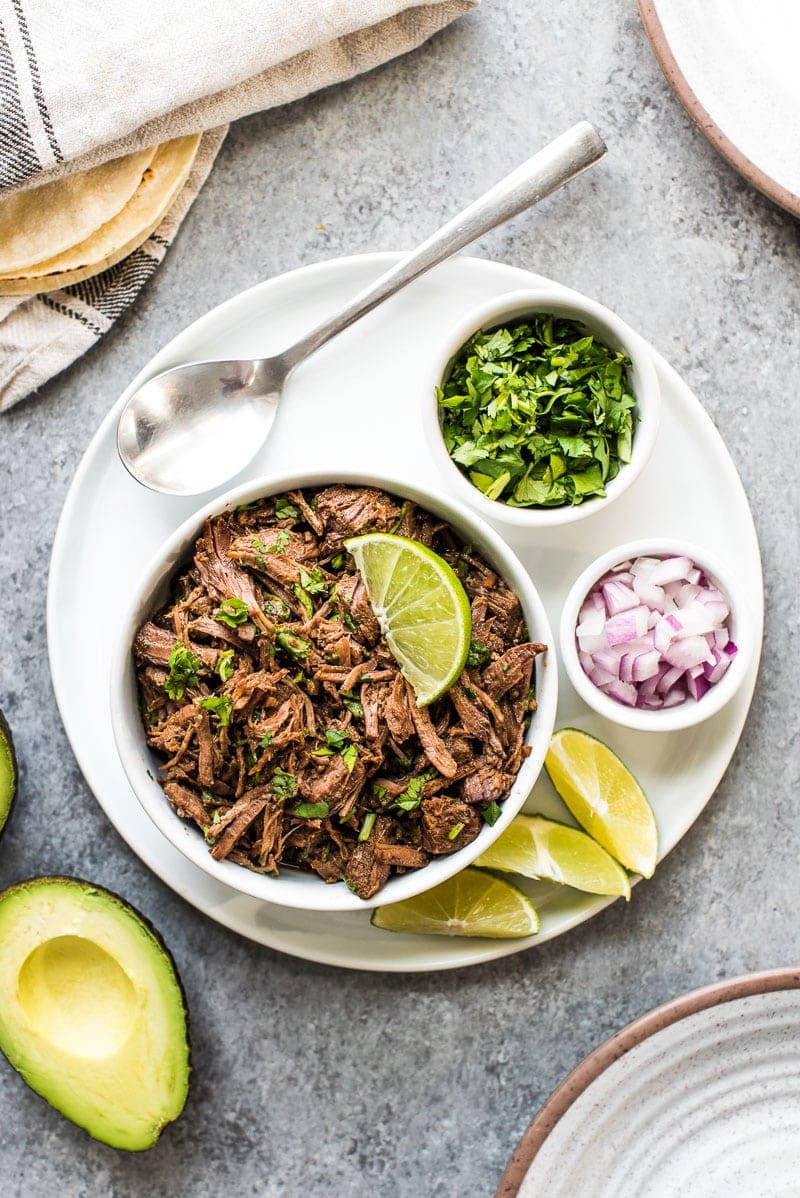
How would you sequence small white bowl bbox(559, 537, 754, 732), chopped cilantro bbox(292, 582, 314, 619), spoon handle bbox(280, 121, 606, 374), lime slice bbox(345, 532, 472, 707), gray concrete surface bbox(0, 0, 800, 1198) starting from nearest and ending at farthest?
1. lime slice bbox(345, 532, 472, 707)
2. chopped cilantro bbox(292, 582, 314, 619)
3. small white bowl bbox(559, 537, 754, 732)
4. spoon handle bbox(280, 121, 606, 374)
5. gray concrete surface bbox(0, 0, 800, 1198)

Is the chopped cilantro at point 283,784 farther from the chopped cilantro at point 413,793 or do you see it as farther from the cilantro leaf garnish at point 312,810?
the chopped cilantro at point 413,793

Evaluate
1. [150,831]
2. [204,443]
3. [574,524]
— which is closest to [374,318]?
[204,443]

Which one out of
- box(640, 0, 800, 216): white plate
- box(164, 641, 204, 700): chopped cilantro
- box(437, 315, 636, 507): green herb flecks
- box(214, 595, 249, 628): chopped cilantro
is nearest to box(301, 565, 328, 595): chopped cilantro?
box(214, 595, 249, 628): chopped cilantro

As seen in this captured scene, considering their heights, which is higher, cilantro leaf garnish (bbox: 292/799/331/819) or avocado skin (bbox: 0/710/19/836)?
avocado skin (bbox: 0/710/19/836)

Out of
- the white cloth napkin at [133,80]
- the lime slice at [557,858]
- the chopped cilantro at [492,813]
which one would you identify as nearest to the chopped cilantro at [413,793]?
the chopped cilantro at [492,813]

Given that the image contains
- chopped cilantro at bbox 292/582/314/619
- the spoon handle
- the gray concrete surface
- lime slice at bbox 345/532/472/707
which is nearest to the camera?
lime slice at bbox 345/532/472/707

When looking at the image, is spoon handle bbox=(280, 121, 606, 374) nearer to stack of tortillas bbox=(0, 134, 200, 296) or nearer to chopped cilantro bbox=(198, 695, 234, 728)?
stack of tortillas bbox=(0, 134, 200, 296)
